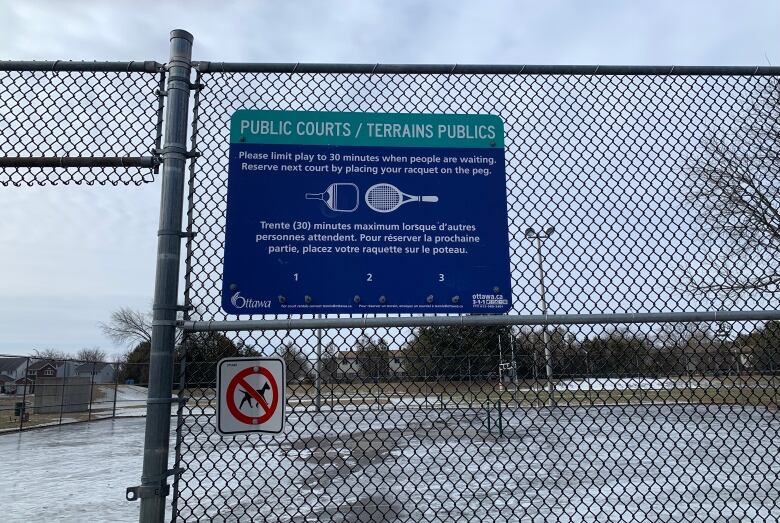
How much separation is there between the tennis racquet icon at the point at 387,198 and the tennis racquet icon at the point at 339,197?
0.08 metres

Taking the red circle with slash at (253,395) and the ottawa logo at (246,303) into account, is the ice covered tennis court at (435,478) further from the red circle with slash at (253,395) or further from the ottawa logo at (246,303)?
the ottawa logo at (246,303)

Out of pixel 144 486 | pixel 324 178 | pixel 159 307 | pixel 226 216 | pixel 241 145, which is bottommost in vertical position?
pixel 144 486

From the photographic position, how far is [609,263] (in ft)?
10.1

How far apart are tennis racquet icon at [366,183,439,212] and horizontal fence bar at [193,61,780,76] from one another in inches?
29.9

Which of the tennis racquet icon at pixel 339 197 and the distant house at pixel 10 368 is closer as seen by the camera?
the tennis racquet icon at pixel 339 197

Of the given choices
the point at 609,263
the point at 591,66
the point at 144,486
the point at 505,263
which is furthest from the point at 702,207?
the point at 144,486

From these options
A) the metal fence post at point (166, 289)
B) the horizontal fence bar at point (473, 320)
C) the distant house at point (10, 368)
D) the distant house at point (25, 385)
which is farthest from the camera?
the distant house at point (10, 368)

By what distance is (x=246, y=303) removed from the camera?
2.75 m

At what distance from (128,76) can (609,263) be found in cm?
302

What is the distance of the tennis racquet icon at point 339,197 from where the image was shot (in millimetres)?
2855

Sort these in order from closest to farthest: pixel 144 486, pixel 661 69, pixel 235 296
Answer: pixel 144 486 < pixel 235 296 < pixel 661 69

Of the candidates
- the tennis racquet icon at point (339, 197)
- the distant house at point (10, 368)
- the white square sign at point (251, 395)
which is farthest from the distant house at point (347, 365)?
the distant house at point (10, 368)

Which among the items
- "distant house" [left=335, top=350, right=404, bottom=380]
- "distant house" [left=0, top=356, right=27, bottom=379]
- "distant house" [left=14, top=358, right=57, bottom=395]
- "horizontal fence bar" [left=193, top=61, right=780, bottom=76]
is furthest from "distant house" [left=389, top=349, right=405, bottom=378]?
"distant house" [left=0, top=356, right=27, bottom=379]

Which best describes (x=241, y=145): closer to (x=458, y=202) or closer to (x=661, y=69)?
(x=458, y=202)
